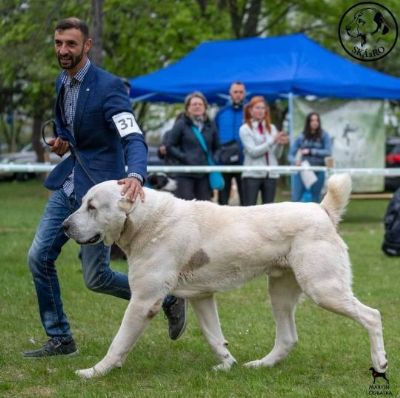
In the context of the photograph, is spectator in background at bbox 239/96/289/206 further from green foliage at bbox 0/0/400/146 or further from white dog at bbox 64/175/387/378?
green foliage at bbox 0/0/400/146

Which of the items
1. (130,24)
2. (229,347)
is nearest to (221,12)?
(130,24)

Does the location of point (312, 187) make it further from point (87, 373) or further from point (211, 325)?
point (87, 373)

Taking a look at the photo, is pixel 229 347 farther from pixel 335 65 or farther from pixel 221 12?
pixel 221 12

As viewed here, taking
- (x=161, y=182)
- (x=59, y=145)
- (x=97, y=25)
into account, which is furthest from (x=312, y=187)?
(x=59, y=145)

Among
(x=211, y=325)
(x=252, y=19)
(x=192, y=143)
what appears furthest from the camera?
(x=252, y=19)

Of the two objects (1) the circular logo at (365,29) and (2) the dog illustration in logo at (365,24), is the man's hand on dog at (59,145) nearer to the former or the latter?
(1) the circular logo at (365,29)

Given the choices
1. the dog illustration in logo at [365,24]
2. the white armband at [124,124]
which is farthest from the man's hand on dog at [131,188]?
the dog illustration in logo at [365,24]

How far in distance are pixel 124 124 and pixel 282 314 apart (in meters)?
1.55

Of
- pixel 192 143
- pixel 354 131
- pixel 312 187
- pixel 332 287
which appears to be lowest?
pixel 312 187

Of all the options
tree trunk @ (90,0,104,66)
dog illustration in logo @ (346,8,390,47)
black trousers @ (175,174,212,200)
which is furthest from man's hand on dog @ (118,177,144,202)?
tree trunk @ (90,0,104,66)

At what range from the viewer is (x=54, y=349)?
18.7 feet

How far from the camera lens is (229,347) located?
6.06 m

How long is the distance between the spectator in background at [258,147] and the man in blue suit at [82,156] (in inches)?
267

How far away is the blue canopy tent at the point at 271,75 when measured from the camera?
16203 mm
